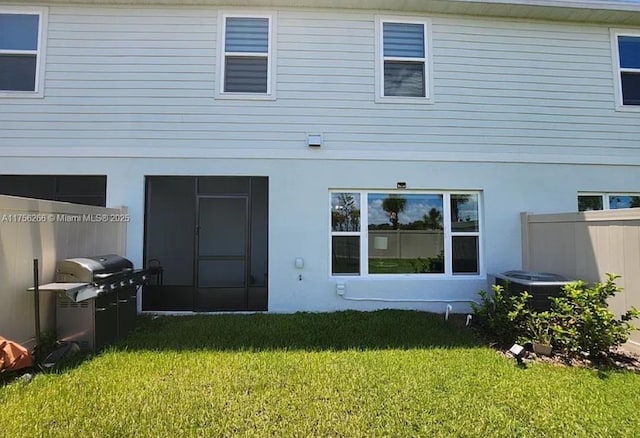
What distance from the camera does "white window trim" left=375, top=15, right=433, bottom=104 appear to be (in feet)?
22.4

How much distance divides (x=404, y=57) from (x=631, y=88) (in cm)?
441

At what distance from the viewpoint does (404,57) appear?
22.8 ft

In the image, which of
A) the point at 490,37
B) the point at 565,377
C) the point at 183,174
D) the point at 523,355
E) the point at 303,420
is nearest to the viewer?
the point at 303,420

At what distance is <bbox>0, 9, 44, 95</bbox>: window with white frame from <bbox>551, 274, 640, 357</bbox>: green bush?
868 centimetres

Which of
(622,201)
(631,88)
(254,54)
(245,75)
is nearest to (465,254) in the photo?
(622,201)

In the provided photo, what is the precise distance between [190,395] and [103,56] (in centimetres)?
599

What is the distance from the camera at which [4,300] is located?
161 inches

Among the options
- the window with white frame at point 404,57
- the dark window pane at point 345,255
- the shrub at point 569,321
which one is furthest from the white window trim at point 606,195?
the dark window pane at point 345,255

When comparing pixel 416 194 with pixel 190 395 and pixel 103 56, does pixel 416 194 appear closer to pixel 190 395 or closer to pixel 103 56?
pixel 190 395

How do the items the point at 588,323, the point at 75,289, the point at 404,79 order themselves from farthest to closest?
the point at 404,79 → the point at 588,323 → the point at 75,289

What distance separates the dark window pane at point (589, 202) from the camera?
7117 millimetres

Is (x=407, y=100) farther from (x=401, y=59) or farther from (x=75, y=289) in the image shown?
(x=75, y=289)

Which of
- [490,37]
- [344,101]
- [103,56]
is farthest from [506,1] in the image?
[103,56]

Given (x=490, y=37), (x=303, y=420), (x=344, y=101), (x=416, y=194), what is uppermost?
(x=490, y=37)
